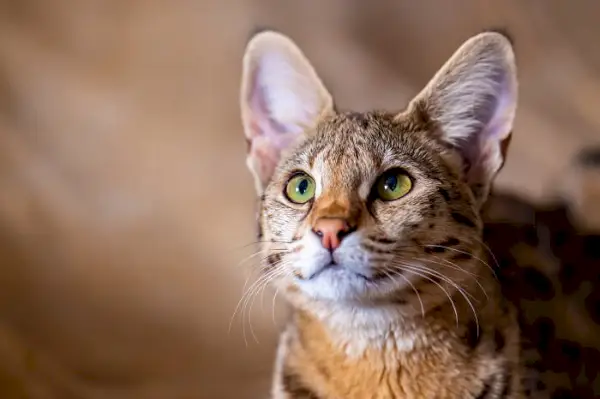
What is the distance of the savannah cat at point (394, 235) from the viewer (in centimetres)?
89

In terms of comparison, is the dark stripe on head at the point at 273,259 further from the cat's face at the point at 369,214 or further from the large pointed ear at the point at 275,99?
the large pointed ear at the point at 275,99

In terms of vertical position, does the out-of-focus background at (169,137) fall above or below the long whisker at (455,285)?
above

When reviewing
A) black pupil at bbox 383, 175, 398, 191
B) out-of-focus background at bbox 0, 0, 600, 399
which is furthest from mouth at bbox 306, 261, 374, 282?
out-of-focus background at bbox 0, 0, 600, 399

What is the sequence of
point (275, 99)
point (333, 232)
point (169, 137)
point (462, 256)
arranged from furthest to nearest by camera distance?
point (169, 137), point (275, 99), point (462, 256), point (333, 232)

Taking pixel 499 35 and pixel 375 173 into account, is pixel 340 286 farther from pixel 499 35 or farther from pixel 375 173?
pixel 499 35

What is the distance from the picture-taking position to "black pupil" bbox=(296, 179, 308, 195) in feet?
3.21

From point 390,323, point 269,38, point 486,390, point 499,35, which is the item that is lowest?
point 486,390

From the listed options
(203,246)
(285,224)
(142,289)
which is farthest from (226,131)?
(285,224)

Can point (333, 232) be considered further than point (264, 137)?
No

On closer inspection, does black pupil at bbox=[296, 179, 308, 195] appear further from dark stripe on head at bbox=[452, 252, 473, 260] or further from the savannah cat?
dark stripe on head at bbox=[452, 252, 473, 260]

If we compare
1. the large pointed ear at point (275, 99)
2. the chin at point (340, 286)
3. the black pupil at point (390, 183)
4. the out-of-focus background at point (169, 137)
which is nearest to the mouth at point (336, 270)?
the chin at point (340, 286)

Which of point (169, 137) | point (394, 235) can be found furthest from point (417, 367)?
point (169, 137)

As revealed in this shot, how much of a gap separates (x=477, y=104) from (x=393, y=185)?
0.15 m

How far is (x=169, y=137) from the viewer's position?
1512 millimetres
